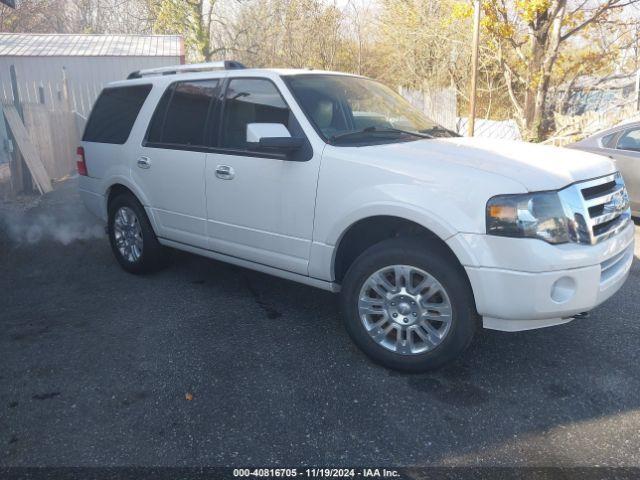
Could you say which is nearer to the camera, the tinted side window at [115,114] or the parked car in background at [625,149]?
the tinted side window at [115,114]

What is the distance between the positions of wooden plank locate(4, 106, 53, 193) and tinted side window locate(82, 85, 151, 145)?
16.2 ft

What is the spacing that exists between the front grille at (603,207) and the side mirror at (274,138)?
1753 mm

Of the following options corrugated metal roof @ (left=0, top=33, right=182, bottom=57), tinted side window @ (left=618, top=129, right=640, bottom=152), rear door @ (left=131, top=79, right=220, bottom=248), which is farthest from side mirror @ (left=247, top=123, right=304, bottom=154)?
corrugated metal roof @ (left=0, top=33, right=182, bottom=57)

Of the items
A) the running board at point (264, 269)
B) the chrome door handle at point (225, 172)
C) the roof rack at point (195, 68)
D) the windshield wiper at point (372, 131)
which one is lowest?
the running board at point (264, 269)

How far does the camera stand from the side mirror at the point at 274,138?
139 inches

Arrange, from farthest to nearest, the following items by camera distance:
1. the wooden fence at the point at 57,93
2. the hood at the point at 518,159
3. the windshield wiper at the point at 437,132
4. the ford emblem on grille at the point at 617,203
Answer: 1. the wooden fence at the point at 57,93
2. the windshield wiper at the point at 437,132
3. the ford emblem on grille at the point at 617,203
4. the hood at the point at 518,159

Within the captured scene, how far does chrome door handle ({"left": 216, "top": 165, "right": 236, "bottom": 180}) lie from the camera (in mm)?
4094

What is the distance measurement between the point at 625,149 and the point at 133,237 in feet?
19.8

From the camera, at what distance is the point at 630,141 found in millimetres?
6949

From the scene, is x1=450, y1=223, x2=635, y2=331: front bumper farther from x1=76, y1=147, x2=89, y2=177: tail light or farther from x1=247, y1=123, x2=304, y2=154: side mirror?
x1=76, y1=147, x2=89, y2=177: tail light

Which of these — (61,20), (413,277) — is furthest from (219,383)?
(61,20)

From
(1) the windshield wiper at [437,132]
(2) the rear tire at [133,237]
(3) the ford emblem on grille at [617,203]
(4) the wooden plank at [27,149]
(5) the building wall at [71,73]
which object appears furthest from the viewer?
(5) the building wall at [71,73]

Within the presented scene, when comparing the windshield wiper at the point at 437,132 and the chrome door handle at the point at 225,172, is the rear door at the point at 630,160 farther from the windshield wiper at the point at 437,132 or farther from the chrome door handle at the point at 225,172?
the chrome door handle at the point at 225,172

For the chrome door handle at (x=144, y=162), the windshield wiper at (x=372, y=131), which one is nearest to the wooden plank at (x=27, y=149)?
the chrome door handle at (x=144, y=162)
